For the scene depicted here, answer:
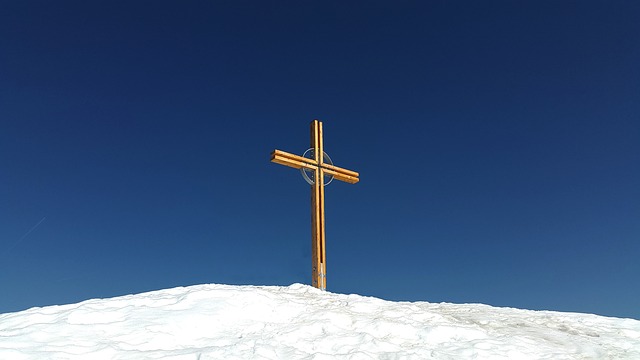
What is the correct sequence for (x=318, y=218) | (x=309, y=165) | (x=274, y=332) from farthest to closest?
(x=309, y=165) < (x=318, y=218) < (x=274, y=332)

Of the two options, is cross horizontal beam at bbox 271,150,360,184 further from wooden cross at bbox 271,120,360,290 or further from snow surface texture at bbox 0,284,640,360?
snow surface texture at bbox 0,284,640,360

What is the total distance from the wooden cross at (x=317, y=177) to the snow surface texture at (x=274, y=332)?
3210mm

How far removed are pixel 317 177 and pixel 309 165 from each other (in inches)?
14.8

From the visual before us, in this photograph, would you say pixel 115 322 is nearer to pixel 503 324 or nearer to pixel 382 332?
pixel 382 332

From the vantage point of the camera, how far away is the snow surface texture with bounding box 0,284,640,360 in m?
6.55

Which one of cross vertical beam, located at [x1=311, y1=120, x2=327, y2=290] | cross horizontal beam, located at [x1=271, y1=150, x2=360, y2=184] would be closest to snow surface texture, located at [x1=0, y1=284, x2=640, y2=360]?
cross vertical beam, located at [x1=311, y1=120, x2=327, y2=290]

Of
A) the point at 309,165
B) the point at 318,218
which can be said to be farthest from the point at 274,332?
the point at 309,165

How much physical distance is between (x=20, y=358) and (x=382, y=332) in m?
4.62

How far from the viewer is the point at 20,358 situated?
6.00 meters

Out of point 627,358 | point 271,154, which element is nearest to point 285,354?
point 627,358

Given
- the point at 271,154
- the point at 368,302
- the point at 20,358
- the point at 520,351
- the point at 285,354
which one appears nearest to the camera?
the point at 20,358

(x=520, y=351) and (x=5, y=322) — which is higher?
(x=5, y=322)

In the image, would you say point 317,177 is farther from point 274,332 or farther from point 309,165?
point 274,332

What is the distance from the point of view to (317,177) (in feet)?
45.9
